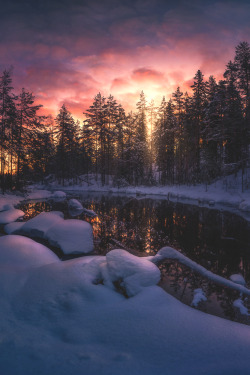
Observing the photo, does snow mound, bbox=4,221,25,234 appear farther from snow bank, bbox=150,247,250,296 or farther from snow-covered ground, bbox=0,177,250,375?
snow bank, bbox=150,247,250,296

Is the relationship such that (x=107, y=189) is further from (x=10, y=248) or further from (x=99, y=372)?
(x=99, y=372)

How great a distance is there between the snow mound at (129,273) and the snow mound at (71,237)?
259 cm

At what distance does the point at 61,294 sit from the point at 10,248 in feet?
8.25

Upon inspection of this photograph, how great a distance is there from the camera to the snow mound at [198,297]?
12.4 feet

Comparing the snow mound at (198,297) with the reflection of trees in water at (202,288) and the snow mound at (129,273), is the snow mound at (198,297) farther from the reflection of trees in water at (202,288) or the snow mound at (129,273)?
the snow mound at (129,273)

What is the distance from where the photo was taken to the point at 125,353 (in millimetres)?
2127

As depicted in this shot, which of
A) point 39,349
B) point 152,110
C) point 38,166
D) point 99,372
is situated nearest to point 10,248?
point 39,349

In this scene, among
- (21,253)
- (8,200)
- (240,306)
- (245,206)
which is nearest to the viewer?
(240,306)

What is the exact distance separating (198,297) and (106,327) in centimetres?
240

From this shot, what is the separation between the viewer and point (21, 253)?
4.68 meters

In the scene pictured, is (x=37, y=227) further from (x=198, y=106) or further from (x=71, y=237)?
(x=198, y=106)

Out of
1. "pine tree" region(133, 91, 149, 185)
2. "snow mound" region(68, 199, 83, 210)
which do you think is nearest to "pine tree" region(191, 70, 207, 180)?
"pine tree" region(133, 91, 149, 185)

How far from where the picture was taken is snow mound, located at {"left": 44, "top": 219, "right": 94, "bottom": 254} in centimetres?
634

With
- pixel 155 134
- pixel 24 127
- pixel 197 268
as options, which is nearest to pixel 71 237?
pixel 197 268
